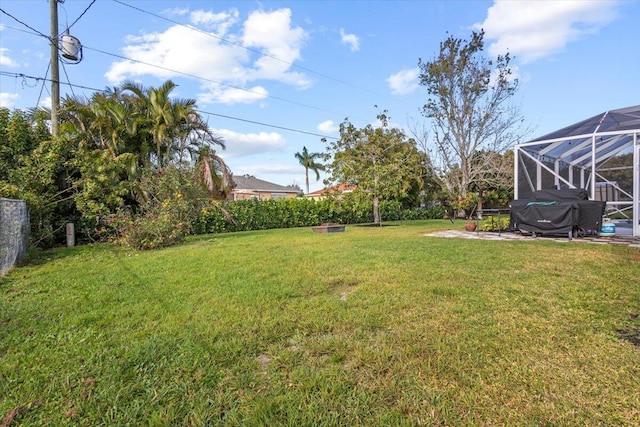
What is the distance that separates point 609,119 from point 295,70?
40.0ft

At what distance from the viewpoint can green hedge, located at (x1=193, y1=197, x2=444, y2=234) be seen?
40.7ft

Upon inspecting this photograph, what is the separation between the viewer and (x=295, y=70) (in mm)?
15891

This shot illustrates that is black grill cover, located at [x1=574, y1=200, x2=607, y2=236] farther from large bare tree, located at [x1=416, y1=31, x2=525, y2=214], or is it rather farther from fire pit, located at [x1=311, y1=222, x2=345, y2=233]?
large bare tree, located at [x1=416, y1=31, x2=525, y2=214]

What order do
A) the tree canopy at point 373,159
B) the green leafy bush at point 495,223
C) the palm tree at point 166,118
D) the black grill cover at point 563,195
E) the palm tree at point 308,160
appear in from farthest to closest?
the palm tree at point 308,160 < the tree canopy at point 373,159 < the palm tree at point 166,118 < the green leafy bush at point 495,223 < the black grill cover at point 563,195

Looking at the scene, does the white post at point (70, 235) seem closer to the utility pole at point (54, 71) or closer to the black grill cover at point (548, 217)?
the utility pole at point (54, 71)

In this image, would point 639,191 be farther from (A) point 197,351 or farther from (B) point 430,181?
(B) point 430,181

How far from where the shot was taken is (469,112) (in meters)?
19.9

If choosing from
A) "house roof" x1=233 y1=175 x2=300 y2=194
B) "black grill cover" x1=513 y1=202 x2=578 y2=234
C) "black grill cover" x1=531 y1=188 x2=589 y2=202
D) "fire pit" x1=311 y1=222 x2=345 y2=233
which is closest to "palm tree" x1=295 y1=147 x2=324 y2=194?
"house roof" x1=233 y1=175 x2=300 y2=194

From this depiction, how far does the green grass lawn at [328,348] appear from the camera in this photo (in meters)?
1.70

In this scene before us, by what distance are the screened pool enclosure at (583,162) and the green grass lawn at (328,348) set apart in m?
6.29

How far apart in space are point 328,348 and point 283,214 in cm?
1242

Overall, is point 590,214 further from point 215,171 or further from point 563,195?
point 215,171

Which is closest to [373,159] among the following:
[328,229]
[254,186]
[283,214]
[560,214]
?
[283,214]

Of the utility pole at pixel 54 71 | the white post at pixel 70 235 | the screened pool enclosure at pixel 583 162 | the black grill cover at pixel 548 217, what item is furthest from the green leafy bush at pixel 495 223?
the utility pole at pixel 54 71
